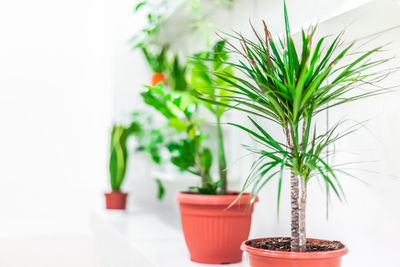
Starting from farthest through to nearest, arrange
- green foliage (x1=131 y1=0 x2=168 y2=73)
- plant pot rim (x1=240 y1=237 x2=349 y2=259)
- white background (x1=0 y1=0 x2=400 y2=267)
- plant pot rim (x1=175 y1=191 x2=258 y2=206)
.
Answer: white background (x1=0 y1=0 x2=400 y2=267) → green foliage (x1=131 y1=0 x2=168 y2=73) → plant pot rim (x1=175 y1=191 x2=258 y2=206) → plant pot rim (x1=240 y1=237 x2=349 y2=259)

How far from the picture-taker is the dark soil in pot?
1.35m

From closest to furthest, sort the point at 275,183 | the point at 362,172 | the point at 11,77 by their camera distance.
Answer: the point at 362,172, the point at 275,183, the point at 11,77

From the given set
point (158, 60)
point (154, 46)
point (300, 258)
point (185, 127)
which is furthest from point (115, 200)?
point (300, 258)

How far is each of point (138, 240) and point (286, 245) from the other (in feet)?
3.31

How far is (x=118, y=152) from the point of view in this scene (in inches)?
125

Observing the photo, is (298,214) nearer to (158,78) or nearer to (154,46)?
(158,78)

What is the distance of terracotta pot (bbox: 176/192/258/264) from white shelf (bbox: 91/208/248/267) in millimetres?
54

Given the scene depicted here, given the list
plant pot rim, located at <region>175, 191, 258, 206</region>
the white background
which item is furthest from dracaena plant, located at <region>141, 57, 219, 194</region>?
the white background

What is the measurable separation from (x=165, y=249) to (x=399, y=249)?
1018 mm

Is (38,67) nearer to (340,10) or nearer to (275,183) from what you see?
(275,183)

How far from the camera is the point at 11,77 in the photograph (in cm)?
370

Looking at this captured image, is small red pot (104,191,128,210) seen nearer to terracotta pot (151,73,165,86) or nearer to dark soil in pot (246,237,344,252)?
terracotta pot (151,73,165,86)

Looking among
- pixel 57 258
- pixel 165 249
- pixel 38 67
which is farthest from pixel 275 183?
pixel 38 67

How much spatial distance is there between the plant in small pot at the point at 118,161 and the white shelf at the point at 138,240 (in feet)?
0.27
